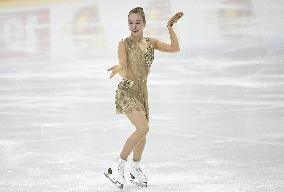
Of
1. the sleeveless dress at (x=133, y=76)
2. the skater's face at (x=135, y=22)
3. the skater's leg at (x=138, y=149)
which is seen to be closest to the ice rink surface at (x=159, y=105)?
the skater's leg at (x=138, y=149)

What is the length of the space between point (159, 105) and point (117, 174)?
9.47 feet

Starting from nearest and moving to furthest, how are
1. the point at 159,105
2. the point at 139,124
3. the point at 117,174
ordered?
the point at 139,124 < the point at 117,174 < the point at 159,105

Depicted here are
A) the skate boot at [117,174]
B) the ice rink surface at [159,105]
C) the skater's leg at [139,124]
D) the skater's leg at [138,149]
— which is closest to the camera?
the skater's leg at [139,124]

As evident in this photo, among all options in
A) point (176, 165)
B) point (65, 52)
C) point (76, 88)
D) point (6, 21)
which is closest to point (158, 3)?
point (6, 21)

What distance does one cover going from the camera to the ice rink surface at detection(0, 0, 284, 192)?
5957 mm

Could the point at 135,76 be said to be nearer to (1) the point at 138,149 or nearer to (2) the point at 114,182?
(1) the point at 138,149

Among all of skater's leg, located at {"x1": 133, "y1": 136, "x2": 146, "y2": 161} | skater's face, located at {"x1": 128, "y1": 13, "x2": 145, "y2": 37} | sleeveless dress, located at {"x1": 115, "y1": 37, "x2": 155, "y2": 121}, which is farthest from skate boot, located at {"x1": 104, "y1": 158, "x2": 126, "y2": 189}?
skater's face, located at {"x1": 128, "y1": 13, "x2": 145, "y2": 37}

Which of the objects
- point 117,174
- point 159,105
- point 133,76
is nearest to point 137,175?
point 117,174

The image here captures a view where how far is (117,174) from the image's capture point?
220 inches

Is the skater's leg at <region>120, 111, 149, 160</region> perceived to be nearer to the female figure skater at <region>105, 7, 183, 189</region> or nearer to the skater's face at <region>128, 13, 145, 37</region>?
the female figure skater at <region>105, 7, 183, 189</region>

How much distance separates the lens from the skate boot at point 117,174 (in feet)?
18.3

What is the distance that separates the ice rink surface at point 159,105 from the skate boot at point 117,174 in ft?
0.17

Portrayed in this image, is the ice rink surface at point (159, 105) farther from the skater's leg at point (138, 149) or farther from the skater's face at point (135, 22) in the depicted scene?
the skater's face at point (135, 22)

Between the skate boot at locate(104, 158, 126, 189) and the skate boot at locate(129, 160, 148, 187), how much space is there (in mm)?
96
